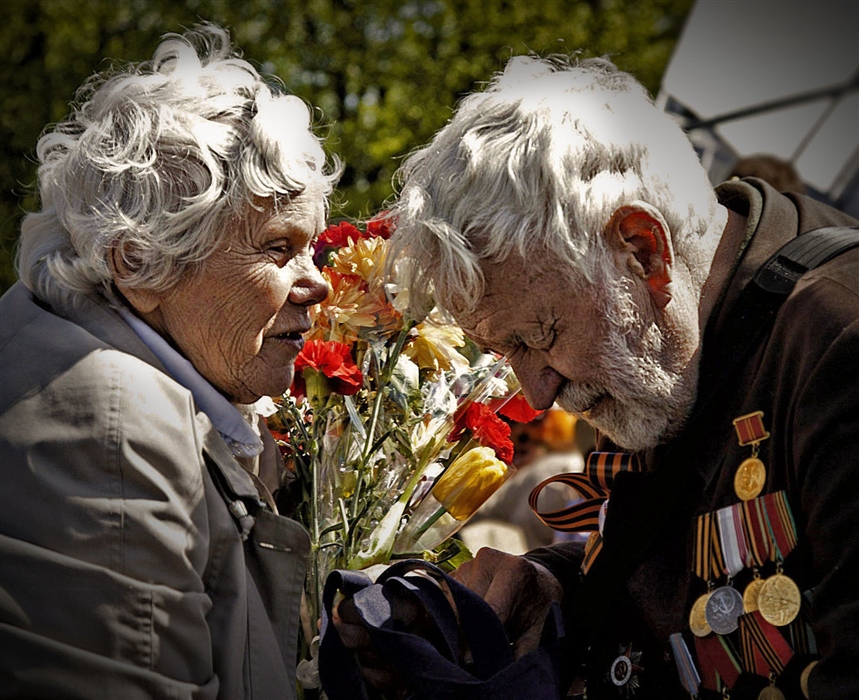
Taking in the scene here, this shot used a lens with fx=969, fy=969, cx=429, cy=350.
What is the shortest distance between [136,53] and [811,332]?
293 inches

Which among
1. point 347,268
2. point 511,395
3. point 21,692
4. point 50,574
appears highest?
point 347,268

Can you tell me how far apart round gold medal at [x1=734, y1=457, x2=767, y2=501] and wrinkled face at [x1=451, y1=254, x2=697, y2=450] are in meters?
0.24

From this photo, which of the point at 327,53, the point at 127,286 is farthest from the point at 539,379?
the point at 327,53

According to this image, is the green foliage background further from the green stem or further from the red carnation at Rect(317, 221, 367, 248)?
the green stem

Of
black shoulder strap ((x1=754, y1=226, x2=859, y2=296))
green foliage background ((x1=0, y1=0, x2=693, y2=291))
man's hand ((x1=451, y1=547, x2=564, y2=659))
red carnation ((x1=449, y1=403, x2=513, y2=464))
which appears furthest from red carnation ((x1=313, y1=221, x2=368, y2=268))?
green foliage background ((x1=0, y1=0, x2=693, y2=291))

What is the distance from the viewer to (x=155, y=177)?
6.86ft

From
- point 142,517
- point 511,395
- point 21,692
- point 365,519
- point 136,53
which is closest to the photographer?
point 21,692

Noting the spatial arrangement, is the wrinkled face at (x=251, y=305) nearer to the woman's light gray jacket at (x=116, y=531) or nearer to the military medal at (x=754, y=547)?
the woman's light gray jacket at (x=116, y=531)

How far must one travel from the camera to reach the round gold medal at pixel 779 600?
1.77 m

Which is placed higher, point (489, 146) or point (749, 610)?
point (489, 146)

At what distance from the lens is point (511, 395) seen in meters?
2.42

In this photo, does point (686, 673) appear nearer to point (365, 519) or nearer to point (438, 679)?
point (438, 679)

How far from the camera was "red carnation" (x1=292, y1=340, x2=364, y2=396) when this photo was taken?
2.20 meters

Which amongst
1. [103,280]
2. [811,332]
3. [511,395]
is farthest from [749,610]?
[103,280]
